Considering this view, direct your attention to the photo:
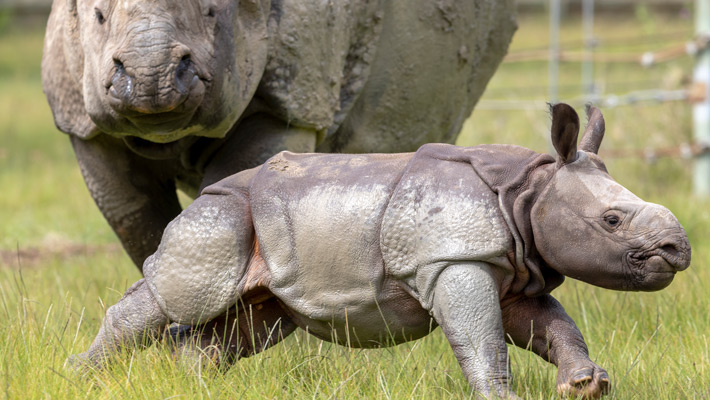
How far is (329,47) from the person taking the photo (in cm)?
458

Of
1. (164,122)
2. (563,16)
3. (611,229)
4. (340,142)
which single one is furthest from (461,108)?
(563,16)

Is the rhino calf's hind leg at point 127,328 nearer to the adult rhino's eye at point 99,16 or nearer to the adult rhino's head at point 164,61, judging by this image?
the adult rhino's head at point 164,61

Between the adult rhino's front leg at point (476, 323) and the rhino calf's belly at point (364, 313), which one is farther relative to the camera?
the rhino calf's belly at point (364, 313)

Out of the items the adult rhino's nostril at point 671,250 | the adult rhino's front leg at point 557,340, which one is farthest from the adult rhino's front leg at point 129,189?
the adult rhino's nostril at point 671,250

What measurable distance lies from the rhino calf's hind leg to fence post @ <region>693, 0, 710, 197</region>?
6640 mm

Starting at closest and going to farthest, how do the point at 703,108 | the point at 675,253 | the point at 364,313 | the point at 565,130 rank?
1. the point at 675,253
2. the point at 565,130
3. the point at 364,313
4. the point at 703,108

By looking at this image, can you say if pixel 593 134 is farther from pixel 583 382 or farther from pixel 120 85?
Answer: pixel 120 85

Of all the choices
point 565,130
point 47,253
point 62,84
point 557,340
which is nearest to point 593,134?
point 565,130

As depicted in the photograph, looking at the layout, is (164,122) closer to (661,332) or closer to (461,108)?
(661,332)

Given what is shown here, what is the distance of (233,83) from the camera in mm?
3934

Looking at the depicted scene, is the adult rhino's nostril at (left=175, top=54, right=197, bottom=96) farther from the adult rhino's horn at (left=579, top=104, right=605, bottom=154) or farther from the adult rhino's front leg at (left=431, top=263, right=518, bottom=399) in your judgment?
the adult rhino's horn at (left=579, top=104, right=605, bottom=154)

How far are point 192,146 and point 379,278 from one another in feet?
5.16

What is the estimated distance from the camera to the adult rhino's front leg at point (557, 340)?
301cm

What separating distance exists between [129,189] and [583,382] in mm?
2397
